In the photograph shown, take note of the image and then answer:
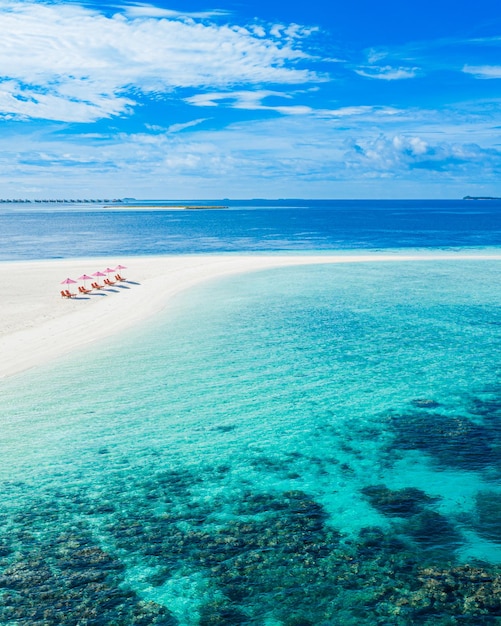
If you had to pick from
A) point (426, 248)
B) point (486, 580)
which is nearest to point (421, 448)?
point (486, 580)

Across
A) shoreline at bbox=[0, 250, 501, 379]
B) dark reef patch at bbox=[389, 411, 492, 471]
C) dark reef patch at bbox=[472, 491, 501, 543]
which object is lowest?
dark reef patch at bbox=[472, 491, 501, 543]

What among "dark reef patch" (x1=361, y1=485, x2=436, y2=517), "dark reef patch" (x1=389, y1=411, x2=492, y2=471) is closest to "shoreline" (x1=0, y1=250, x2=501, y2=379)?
"dark reef patch" (x1=389, y1=411, x2=492, y2=471)

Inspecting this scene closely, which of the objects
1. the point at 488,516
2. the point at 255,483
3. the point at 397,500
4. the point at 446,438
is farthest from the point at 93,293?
the point at 488,516

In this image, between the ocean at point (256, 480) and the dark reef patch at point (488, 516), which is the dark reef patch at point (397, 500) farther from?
the dark reef patch at point (488, 516)

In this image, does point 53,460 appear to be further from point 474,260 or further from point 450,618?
point 474,260

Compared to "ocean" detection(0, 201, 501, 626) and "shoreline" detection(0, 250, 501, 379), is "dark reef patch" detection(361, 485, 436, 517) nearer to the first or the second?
"ocean" detection(0, 201, 501, 626)
